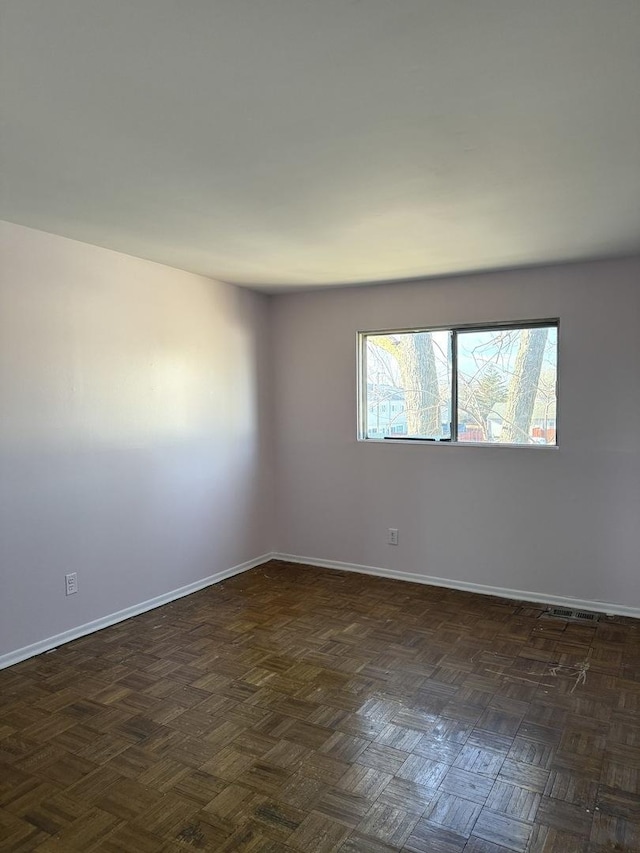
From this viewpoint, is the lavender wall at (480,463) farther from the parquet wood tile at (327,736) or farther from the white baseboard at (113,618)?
the white baseboard at (113,618)

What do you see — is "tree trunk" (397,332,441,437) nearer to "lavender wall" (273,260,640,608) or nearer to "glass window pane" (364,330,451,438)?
"glass window pane" (364,330,451,438)

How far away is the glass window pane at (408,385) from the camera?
13.6ft

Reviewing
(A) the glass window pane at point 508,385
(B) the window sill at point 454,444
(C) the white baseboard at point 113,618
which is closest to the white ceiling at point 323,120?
(A) the glass window pane at point 508,385

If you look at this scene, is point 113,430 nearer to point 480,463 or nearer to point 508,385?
point 480,463

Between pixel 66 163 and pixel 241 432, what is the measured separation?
2603mm

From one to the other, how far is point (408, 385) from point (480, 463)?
793 millimetres

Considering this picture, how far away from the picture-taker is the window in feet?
12.4

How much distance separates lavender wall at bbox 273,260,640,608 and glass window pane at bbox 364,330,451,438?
135mm

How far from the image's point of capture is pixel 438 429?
4.16 m

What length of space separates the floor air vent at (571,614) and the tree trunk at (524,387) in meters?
1.09

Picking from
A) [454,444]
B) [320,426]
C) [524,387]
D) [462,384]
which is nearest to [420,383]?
[462,384]

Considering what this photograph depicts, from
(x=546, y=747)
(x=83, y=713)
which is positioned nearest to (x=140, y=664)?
(x=83, y=713)

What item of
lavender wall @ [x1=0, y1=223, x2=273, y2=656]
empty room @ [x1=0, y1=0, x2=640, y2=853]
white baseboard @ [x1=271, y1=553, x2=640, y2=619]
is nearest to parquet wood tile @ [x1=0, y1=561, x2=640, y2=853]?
empty room @ [x1=0, y1=0, x2=640, y2=853]

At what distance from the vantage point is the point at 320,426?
4.58 m
